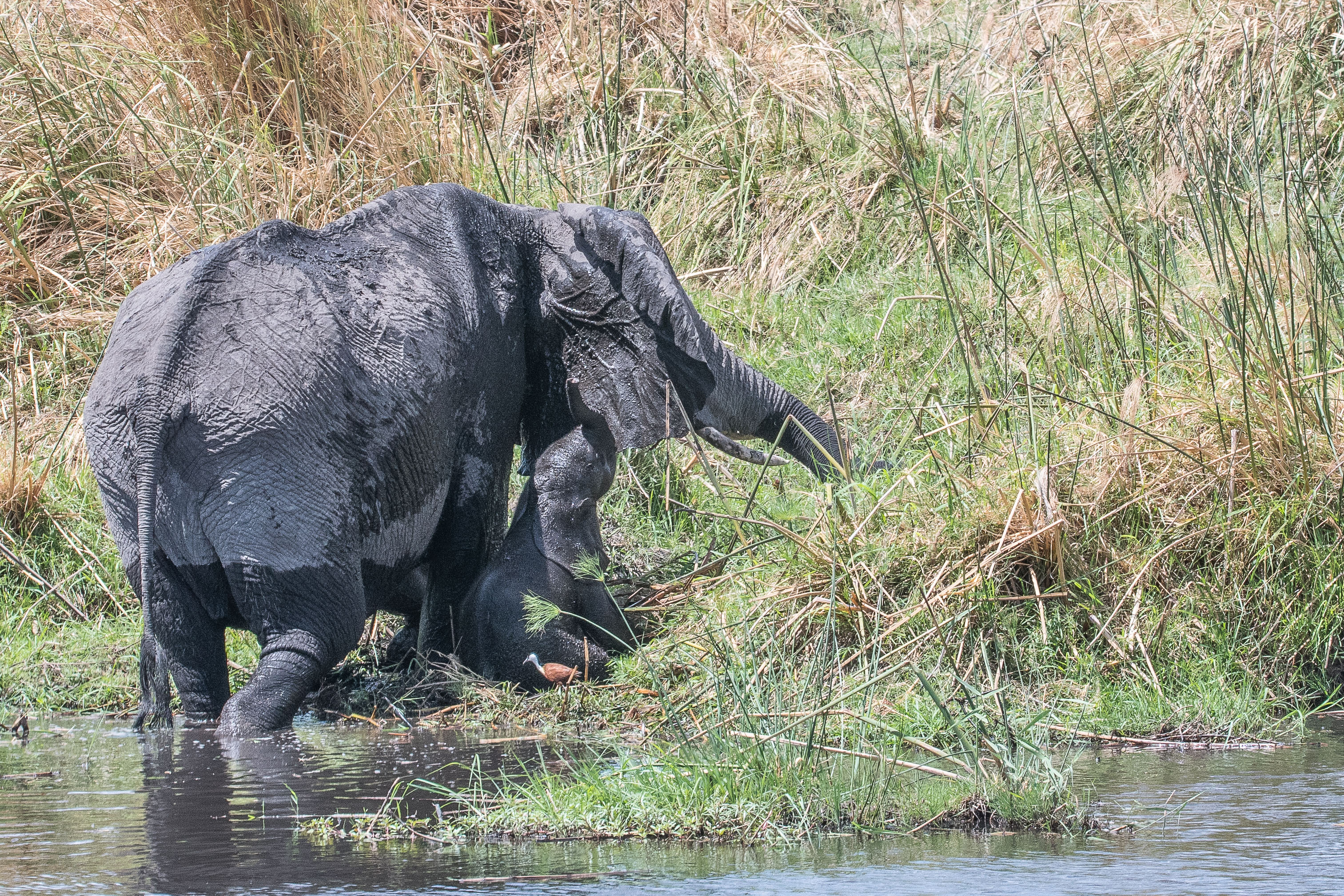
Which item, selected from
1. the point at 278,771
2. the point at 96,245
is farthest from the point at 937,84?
the point at 278,771

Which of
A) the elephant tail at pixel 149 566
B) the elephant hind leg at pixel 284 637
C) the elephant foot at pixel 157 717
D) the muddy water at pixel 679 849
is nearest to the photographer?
the muddy water at pixel 679 849

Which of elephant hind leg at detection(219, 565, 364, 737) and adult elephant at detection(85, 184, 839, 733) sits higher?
adult elephant at detection(85, 184, 839, 733)

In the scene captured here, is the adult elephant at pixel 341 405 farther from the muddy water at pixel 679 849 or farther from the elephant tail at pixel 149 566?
the muddy water at pixel 679 849

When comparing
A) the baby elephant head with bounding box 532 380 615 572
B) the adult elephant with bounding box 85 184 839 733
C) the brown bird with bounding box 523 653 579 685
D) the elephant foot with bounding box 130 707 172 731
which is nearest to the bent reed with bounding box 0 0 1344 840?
the brown bird with bounding box 523 653 579 685

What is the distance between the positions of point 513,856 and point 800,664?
2.04 m

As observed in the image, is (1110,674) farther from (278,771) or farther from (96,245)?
(96,245)

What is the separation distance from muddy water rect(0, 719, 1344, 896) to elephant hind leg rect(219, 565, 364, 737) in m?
0.71

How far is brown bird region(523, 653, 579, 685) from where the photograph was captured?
5629 mm

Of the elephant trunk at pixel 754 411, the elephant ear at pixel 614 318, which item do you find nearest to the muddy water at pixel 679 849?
the elephant ear at pixel 614 318

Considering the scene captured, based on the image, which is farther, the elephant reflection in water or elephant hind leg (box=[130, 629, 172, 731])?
elephant hind leg (box=[130, 629, 172, 731])

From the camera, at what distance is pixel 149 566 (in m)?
5.13

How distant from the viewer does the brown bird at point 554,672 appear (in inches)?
222

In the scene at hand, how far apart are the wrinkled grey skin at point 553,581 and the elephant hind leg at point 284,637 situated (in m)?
0.62

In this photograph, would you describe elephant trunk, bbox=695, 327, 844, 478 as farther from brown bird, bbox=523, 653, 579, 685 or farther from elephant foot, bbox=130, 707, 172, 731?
elephant foot, bbox=130, 707, 172, 731
